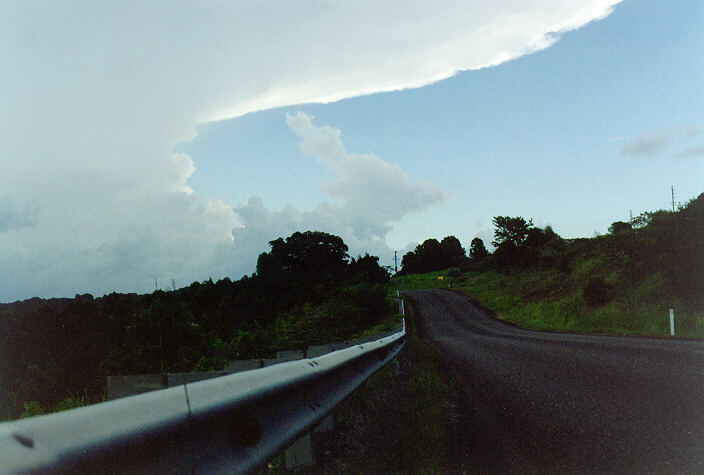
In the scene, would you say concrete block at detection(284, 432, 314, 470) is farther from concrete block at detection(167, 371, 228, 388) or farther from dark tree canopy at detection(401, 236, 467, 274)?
dark tree canopy at detection(401, 236, 467, 274)

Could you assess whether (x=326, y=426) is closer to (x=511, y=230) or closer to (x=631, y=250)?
(x=631, y=250)

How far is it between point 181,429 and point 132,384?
39 cm

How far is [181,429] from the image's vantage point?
1.49 metres

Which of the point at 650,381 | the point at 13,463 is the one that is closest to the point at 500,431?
the point at 650,381

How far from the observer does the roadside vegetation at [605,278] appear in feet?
82.5

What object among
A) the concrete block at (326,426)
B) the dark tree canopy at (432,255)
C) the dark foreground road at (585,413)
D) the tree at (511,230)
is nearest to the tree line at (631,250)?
the tree at (511,230)

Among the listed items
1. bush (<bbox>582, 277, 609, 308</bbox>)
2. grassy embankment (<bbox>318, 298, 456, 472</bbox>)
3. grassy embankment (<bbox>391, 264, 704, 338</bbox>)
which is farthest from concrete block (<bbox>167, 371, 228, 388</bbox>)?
bush (<bbox>582, 277, 609, 308</bbox>)

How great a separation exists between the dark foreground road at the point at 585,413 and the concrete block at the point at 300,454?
1291 millimetres

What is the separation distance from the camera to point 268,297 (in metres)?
57.9

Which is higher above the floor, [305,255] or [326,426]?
[305,255]

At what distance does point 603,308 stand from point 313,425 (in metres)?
32.1

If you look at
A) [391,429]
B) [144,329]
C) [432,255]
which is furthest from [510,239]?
[432,255]

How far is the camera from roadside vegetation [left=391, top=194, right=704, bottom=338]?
82.5ft

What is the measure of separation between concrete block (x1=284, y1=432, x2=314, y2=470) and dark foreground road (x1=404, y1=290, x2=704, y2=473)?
4.24 ft
